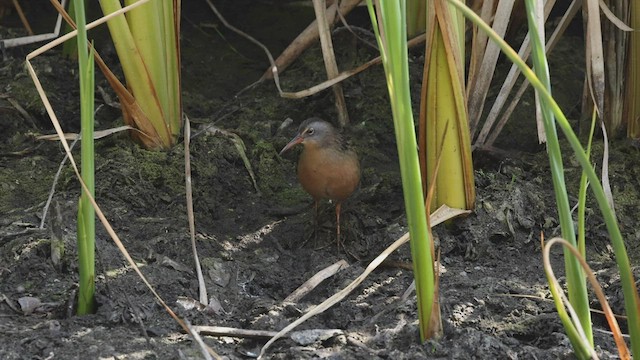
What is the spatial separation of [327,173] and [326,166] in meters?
0.03

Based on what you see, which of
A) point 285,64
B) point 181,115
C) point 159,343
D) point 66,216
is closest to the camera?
point 159,343

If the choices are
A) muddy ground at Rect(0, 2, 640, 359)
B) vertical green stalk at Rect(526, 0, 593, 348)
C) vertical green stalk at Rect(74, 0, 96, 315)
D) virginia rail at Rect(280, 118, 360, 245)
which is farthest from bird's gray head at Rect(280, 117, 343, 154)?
vertical green stalk at Rect(526, 0, 593, 348)

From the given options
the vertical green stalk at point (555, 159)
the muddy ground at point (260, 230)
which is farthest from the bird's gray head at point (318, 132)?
the vertical green stalk at point (555, 159)

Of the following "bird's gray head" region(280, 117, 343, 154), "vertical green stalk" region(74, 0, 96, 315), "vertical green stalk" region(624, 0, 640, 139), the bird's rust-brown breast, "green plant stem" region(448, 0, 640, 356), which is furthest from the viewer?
"bird's gray head" region(280, 117, 343, 154)

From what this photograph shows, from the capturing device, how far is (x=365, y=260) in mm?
3754

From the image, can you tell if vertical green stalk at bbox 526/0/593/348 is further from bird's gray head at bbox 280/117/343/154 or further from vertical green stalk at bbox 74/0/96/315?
bird's gray head at bbox 280/117/343/154

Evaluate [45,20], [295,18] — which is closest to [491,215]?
[295,18]

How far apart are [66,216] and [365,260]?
113 centimetres

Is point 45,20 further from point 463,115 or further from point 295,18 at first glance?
point 463,115

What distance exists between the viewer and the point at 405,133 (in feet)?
8.16

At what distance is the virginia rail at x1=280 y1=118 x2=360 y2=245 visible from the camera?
13.6 ft

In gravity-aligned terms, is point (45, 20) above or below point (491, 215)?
above

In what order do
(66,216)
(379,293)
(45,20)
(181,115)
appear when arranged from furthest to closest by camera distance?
(45,20), (181,115), (66,216), (379,293)

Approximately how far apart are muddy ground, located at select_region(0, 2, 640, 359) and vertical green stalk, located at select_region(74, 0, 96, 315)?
16cm
